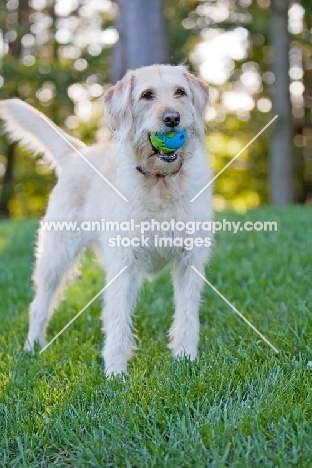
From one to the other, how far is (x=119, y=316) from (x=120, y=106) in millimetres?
1286

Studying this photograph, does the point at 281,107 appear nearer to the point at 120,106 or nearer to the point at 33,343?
the point at 120,106

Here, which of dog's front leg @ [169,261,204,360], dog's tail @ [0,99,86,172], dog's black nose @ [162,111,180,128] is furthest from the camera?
dog's tail @ [0,99,86,172]

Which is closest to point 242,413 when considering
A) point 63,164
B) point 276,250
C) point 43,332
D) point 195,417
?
point 195,417

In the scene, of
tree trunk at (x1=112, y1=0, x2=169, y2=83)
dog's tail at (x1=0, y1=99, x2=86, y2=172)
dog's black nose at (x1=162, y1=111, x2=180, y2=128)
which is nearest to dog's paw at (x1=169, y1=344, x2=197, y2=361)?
dog's black nose at (x1=162, y1=111, x2=180, y2=128)

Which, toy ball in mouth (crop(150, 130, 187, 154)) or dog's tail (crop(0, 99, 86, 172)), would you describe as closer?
toy ball in mouth (crop(150, 130, 187, 154))

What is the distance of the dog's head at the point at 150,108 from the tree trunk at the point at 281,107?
32.7 ft

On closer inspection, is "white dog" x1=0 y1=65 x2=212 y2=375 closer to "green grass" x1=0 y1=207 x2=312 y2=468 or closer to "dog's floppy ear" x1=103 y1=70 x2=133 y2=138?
"dog's floppy ear" x1=103 y1=70 x2=133 y2=138

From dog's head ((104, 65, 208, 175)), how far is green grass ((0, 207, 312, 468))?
1153mm

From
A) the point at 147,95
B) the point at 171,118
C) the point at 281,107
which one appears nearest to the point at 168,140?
the point at 171,118

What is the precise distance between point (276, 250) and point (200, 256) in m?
2.58

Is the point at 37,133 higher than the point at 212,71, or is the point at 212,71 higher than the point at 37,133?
the point at 212,71

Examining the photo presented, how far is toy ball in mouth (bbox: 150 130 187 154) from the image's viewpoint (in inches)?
126

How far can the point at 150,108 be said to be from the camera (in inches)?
131

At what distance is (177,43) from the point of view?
574 inches
